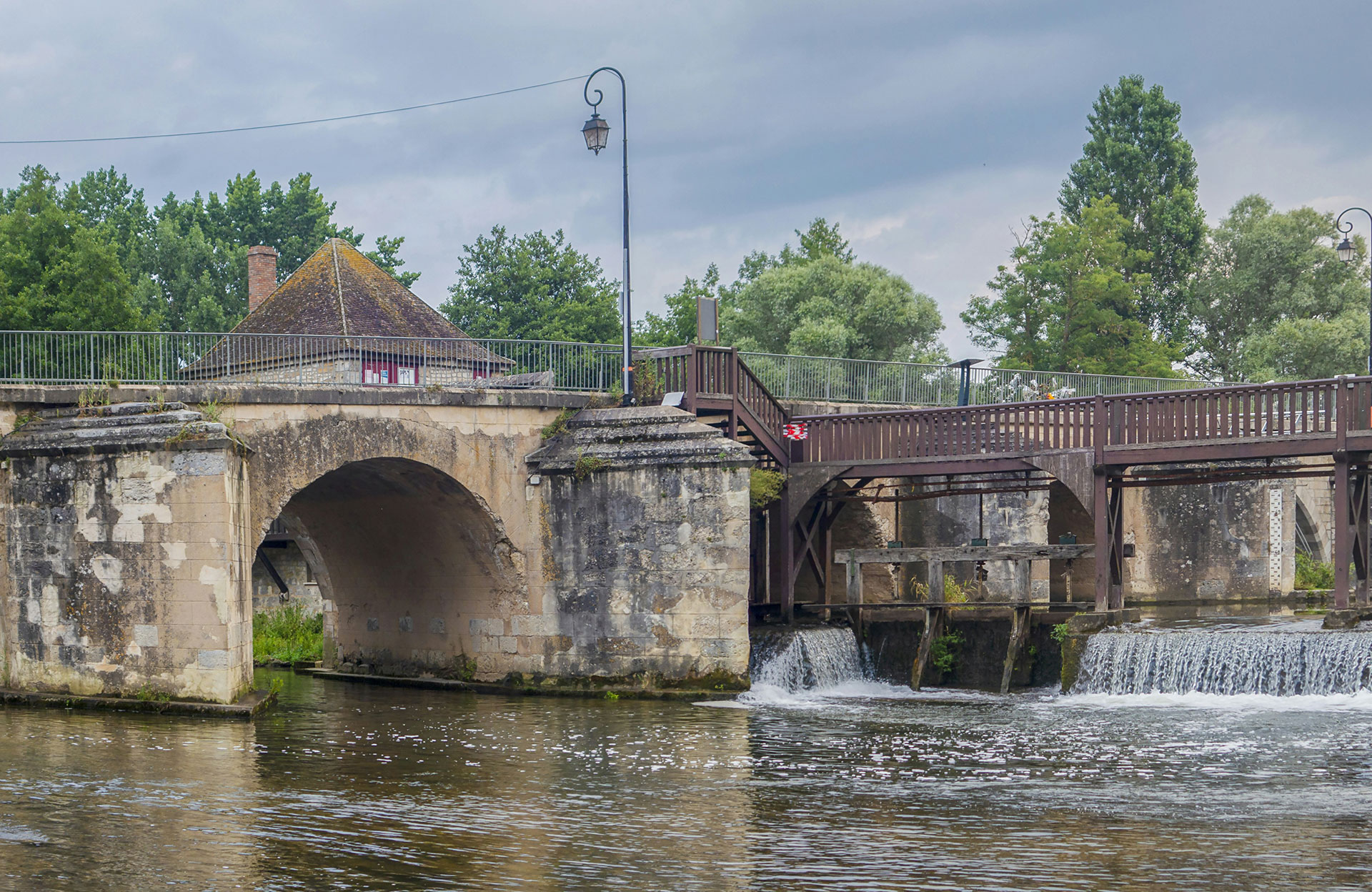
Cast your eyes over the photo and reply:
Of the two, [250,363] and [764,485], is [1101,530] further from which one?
[250,363]

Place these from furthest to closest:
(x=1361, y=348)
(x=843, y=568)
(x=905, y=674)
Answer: (x=1361, y=348) → (x=843, y=568) → (x=905, y=674)

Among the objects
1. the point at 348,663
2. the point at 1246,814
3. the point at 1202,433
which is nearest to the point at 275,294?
the point at 348,663

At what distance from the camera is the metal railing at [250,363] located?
2084 centimetres

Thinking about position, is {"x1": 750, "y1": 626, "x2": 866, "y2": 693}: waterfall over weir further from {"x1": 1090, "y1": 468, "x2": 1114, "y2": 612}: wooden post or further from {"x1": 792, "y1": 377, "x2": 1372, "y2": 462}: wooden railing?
{"x1": 1090, "y1": 468, "x2": 1114, "y2": 612}: wooden post

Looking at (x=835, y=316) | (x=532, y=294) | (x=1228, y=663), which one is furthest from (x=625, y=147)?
(x=532, y=294)

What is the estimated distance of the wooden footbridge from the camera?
21.6 meters

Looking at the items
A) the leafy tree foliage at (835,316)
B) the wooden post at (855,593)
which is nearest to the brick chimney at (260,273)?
the leafy tree foliage at (835,316)

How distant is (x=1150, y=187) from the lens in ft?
194

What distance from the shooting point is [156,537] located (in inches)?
728

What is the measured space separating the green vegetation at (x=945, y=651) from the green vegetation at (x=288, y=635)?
1109 cm

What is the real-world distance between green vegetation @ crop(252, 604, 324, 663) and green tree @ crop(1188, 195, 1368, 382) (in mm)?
30246

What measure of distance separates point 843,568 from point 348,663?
9.53m

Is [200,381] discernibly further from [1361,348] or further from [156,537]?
[1361,348]

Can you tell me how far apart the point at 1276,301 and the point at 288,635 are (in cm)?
3765
